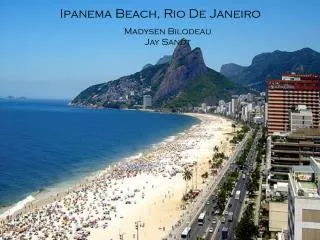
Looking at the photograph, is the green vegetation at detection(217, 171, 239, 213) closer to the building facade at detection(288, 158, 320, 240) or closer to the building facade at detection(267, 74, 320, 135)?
the building facade at detection(288, 158, 320, 240)

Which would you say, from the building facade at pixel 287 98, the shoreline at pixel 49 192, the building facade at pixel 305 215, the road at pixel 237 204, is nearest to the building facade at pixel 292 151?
the road at pixel 237 204

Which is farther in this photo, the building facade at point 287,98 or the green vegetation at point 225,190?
the building facade at point 287,98

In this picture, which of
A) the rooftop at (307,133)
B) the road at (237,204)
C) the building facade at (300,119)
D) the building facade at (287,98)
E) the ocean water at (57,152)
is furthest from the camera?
the building facade at (287,98)

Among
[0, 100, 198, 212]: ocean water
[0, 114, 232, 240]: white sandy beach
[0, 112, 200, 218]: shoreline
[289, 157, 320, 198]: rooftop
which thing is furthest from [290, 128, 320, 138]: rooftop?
[0, 100, 198, 212]: ocean water

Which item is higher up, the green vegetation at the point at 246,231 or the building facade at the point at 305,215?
the building facade at the point at 305,215

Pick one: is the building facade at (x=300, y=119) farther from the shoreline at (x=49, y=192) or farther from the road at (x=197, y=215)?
the shoreline at (x=49, y=192)

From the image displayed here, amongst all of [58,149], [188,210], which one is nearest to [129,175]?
[188,210]

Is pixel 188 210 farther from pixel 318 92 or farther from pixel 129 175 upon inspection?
pixel 318 92

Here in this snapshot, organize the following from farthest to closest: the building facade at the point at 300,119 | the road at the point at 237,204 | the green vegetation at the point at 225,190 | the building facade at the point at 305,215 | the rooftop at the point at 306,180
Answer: the building facade at the point at 300,119
the green vegetation at the point at 225,190
the road at the point at 237,204
the rooftop at the point at 306,180
the building facade at the point at 305,215
